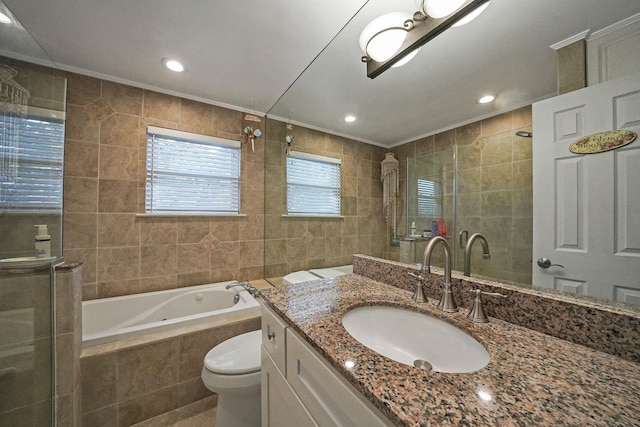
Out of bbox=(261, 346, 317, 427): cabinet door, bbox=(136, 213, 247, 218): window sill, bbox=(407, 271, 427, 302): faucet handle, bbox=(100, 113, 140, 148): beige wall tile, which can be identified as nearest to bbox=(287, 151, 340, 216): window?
bbox=(136, 213, 247, 218): window sill

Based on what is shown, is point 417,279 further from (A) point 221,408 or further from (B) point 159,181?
(B) point 159,181

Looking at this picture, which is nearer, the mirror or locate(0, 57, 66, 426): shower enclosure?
the mirror

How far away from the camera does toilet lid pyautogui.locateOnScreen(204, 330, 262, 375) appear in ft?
4.01

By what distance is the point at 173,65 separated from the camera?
Answer: 1804 millimetres

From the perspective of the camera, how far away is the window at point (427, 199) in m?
1.05

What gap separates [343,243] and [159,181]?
1.86m

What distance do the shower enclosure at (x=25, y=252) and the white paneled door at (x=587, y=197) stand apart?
2.23 meters

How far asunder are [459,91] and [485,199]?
1.60 feet

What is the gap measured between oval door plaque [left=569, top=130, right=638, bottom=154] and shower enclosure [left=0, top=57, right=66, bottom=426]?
7.60ft

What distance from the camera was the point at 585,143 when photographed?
631 mm

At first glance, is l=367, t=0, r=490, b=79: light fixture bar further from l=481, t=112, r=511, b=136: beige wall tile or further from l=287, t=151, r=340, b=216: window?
l=287, t=151, r=340, b=216: window

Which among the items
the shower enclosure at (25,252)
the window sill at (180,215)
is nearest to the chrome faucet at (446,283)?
the shower enclosure at (25,252)

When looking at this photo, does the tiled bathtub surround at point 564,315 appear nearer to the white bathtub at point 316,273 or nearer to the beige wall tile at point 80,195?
the white bathtub at point 316,273

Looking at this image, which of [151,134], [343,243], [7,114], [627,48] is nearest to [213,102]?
[151,134]
